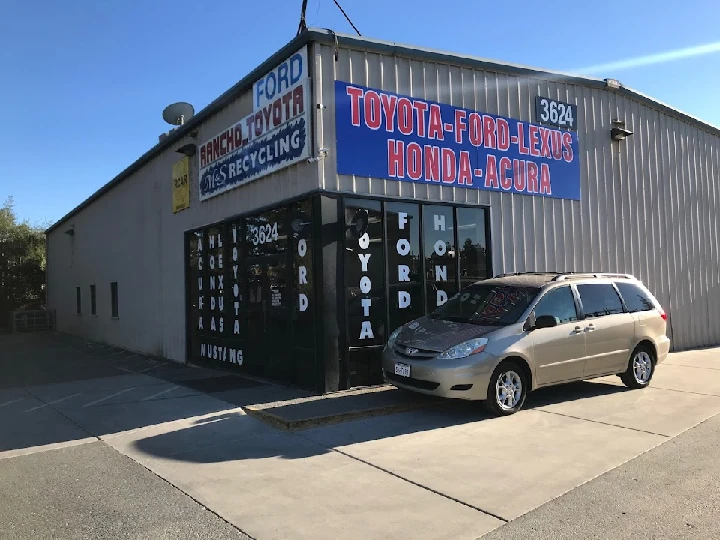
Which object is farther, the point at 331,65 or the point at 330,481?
the point at 331,65

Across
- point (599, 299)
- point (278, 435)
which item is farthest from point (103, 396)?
point (599, 299)

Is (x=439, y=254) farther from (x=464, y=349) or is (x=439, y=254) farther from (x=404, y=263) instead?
(x=464, y=349)

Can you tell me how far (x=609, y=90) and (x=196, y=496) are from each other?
12.4 metres

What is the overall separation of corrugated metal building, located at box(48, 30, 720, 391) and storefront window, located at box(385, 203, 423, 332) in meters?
0.03

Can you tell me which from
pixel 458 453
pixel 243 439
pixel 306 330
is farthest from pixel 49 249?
pixel 458 453

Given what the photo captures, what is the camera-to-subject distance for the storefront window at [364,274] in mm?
9008

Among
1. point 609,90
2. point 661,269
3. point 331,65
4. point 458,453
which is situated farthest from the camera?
point 661,269

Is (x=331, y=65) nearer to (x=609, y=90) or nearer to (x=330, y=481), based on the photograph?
(x=330, y=481)

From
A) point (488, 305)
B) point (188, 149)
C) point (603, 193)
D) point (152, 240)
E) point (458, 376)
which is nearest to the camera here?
point (458, 376)

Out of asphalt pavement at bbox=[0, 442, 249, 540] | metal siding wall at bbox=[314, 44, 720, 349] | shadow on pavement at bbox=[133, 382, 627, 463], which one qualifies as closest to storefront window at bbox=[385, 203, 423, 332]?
metal siding wall at bbox=[314, 44, 720, 349]

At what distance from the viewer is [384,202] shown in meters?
9.38

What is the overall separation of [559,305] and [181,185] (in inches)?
362

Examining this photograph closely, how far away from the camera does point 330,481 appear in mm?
5086

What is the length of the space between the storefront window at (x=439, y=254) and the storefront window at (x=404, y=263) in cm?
20
